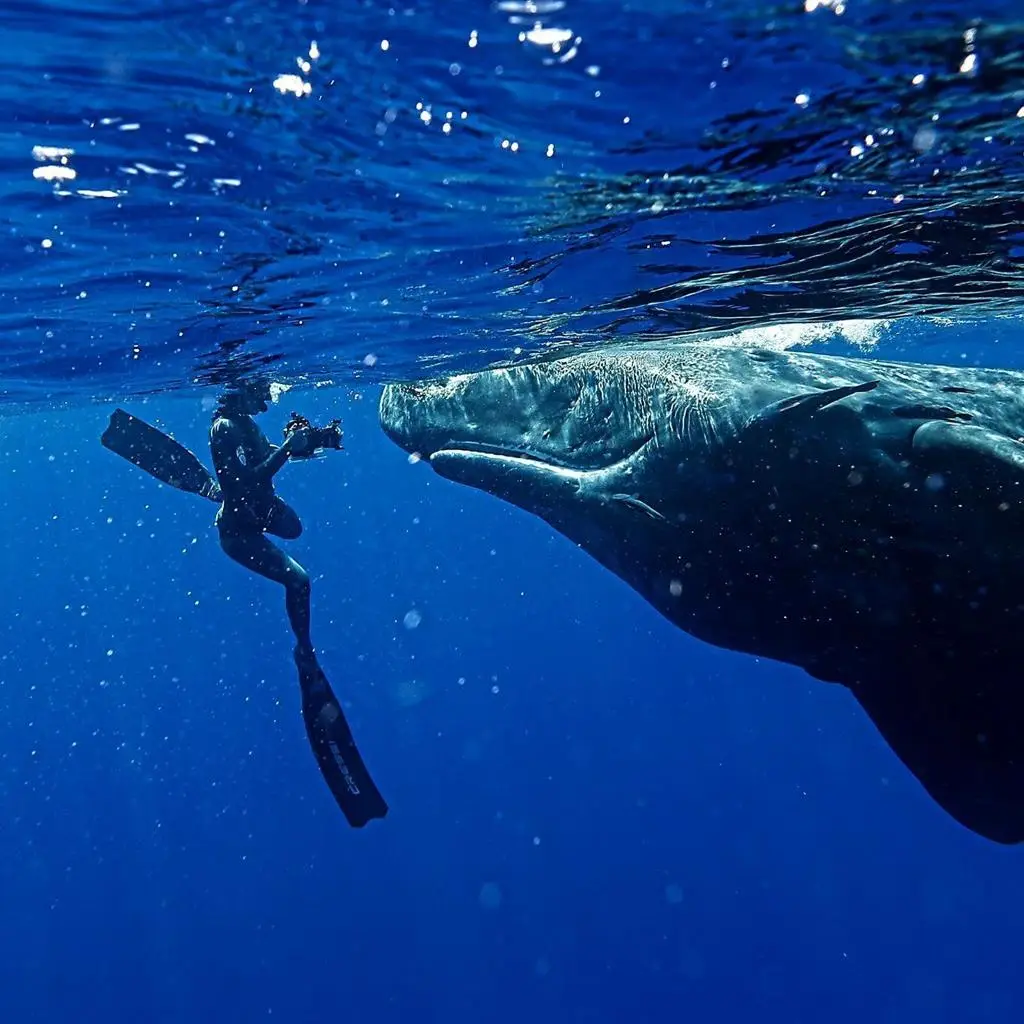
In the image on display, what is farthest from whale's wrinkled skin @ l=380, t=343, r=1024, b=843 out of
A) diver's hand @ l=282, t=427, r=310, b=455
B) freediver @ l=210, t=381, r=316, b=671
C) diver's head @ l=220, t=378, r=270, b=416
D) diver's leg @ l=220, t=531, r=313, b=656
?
diver's head @ l=220, t=378, r=270, b=416

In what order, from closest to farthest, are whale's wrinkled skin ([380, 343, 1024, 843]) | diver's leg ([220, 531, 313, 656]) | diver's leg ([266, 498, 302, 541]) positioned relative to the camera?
whale's wrinkled skin ([380, 343, 1024, 843])
diver's leg ([220, 531, 313, 656])
diver's leg ([266, 498, 302, 541])

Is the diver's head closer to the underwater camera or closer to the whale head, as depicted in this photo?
the underwater camera

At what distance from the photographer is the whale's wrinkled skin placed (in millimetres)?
6156

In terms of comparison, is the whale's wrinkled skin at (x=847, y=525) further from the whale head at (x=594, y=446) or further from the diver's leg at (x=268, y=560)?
the diver's leg at (x=268, y=560)

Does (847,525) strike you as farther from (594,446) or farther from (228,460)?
(228,460)

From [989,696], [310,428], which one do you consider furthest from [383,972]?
[989,696]

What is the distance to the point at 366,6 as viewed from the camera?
15.1 ft

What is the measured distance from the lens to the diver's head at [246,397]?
14055 mm

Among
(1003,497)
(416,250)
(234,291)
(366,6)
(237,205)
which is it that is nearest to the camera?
(366,6)

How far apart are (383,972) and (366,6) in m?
65.9

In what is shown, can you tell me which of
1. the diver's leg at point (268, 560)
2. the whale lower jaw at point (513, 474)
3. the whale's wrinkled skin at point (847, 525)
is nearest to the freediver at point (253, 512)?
the diver's leg at point (268, 560)

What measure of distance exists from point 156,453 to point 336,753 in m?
5.84

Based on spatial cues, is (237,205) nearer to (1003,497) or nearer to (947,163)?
(947,163)

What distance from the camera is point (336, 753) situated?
12.3m
